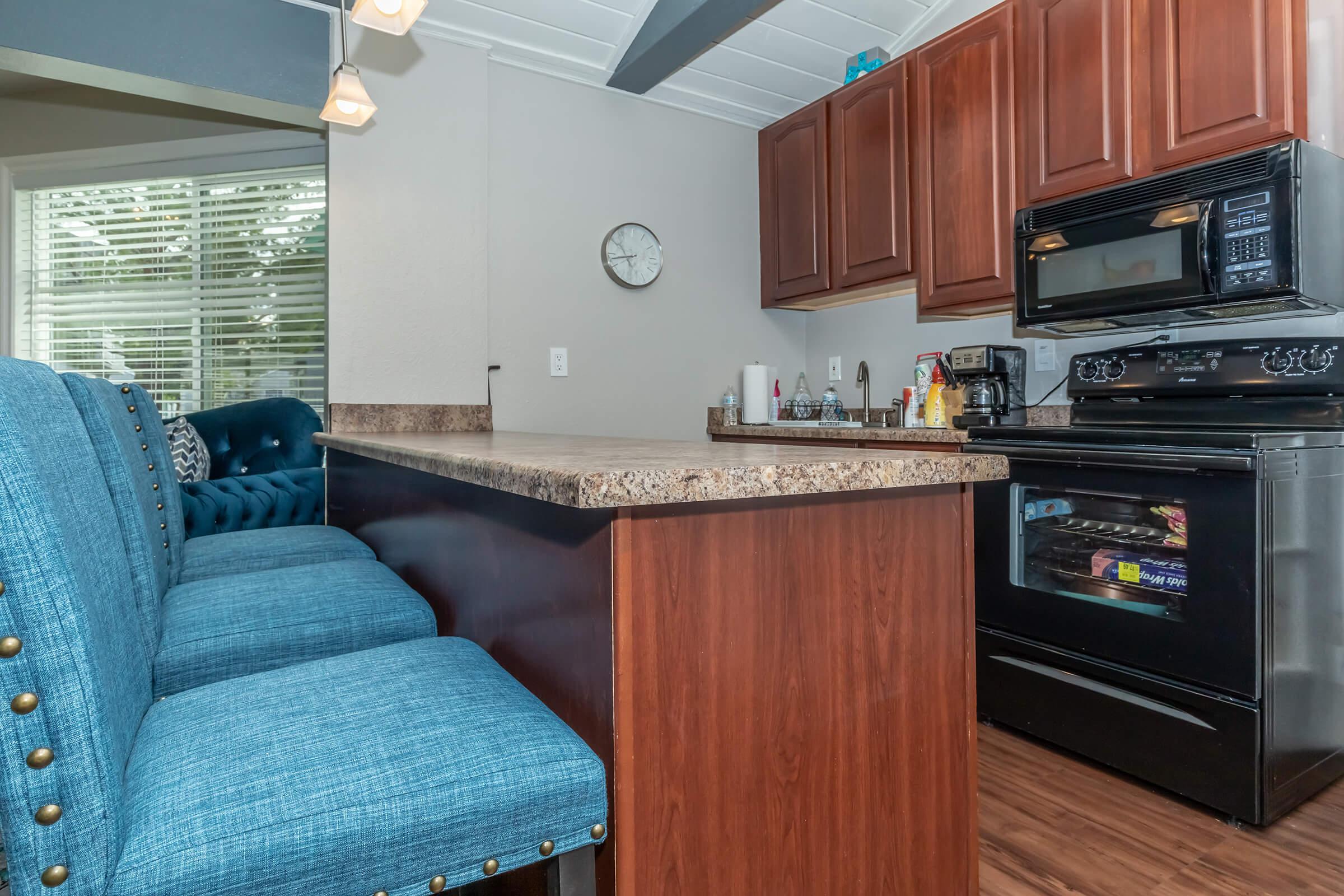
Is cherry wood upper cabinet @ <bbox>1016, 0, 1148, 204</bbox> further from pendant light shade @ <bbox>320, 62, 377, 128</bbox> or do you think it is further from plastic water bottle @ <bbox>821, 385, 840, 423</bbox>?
pendant light shade @ <bbox>320, 62, 377, 128</bbox>

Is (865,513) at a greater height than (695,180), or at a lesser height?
lesser

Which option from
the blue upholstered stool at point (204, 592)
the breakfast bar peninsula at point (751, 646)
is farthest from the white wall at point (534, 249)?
the breakfast bar peninsula at point (751, 646)

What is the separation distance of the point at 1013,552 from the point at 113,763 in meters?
2.08

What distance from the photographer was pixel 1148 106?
216 cm

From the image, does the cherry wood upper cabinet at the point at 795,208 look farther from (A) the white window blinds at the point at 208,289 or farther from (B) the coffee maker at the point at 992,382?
(A) the white window blinds at the point at 208,289

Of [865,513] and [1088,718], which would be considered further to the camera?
[1088,718]

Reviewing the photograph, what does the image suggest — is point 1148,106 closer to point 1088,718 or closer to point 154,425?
point 1088,718

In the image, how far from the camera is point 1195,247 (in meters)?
2.01

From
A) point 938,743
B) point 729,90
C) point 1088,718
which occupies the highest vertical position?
point 729,90

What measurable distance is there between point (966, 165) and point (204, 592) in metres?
2.58

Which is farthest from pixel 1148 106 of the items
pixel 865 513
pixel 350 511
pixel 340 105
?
pixel 350 511

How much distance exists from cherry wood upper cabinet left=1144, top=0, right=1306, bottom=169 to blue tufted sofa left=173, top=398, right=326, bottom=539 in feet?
9.43

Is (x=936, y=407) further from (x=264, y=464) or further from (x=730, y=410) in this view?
(x=264, y=464)

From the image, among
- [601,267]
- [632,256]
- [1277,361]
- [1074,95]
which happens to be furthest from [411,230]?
[1277,361]
